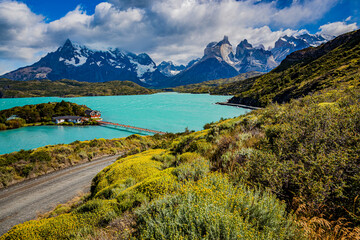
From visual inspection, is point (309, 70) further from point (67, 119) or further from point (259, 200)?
point (67, 119)

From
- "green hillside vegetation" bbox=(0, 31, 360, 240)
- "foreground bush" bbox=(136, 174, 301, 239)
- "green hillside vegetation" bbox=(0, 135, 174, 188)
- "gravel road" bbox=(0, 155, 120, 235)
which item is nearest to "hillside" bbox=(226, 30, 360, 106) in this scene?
"green hillside vegetation" bbox=(0, 31, 360, 240)

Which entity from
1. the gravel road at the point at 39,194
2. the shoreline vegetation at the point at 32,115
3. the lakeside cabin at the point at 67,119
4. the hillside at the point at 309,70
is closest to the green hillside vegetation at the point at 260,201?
the gravel road at the point at 39,194

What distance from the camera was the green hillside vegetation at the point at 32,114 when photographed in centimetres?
7569

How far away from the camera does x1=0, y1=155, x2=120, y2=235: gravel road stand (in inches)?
529

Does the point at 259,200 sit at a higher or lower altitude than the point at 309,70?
lower

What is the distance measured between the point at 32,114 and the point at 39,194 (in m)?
92.1

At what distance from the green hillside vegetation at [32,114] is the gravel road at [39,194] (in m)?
78.7

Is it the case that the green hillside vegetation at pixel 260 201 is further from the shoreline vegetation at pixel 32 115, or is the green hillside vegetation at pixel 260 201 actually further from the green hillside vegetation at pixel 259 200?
the shoreline vegetation at pixel 32 115

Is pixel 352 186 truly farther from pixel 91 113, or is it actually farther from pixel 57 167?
pixel 91 113

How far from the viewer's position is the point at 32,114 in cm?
8325

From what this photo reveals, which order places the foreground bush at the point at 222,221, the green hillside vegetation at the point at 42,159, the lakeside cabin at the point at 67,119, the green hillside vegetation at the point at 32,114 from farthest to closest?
the lakeside cabin at the point at 67,119
the green hillside vegetation at the point at 32,114
the green hillside vegetation at the point at 42,159
the foreground bush at the point at 222,221

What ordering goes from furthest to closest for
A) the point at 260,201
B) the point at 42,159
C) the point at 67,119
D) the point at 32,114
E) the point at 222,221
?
the point at 67,119 < the point at 32,114 < the point at 42,159 < the point at 260,201 < the point at 222,221

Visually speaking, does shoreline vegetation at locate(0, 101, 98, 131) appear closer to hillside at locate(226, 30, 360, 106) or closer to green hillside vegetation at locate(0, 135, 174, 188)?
green hillside vegetation at locate(0, 135, 174, 188)

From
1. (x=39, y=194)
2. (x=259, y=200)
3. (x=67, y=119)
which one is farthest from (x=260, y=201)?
(x=67, y=119)
